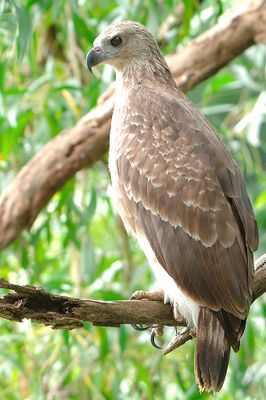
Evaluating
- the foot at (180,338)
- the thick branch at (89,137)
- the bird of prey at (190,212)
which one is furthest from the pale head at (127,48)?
the foot at (180,338)

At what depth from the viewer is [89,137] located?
6.12m

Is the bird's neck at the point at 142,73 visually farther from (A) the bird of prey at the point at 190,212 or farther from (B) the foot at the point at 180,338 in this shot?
(B) the foot at the point at 180,338

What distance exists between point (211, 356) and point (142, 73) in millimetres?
1673

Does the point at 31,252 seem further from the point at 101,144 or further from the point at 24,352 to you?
the point at 101,144

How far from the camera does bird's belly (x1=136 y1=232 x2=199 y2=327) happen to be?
4.34 meters

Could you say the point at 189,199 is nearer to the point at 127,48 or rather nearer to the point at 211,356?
the point at 211,356

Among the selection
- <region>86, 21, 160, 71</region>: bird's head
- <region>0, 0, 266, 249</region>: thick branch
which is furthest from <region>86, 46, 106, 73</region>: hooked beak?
<region>0, 0, 266, 249</region>: thick branch

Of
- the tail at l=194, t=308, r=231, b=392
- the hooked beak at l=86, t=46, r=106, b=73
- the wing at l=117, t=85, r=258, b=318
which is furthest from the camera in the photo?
the hooked beak at l=86, t=46, r=106, b=73

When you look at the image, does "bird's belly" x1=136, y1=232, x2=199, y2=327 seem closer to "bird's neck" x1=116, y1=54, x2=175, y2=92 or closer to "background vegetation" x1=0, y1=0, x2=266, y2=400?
"bird's neck" x1=116, y1=54, x2=175, y2=92

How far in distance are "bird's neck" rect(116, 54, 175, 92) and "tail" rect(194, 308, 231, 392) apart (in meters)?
1.48

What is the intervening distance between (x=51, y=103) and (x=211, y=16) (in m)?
1.18

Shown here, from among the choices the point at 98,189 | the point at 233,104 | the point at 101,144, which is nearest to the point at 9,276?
the point at 98,189

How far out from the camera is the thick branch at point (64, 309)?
376 cm

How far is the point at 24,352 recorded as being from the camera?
6648 millimetres
